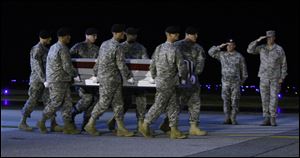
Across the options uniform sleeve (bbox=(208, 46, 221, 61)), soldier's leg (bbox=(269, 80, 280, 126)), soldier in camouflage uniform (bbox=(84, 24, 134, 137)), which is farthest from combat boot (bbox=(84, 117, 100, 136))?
soldier's leg (bbox=(269, 80, 280, 126))

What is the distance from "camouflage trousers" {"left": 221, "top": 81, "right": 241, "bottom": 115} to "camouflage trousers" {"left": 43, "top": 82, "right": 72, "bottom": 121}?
13.4 ft

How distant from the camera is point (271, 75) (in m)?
15.7

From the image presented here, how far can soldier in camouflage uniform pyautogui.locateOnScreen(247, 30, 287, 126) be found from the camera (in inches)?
619

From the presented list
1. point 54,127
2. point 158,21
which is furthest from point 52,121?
point 158,21

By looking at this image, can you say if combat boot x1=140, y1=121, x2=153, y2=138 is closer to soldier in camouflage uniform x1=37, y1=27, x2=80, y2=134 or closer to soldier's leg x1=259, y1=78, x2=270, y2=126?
soldier in camouflage uniform x1=37, y1=27, x2=80, y2=134

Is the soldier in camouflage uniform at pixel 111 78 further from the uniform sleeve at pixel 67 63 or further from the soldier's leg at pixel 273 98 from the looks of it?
the soldier's leg at pixel 273 98

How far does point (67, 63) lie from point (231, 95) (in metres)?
4.46

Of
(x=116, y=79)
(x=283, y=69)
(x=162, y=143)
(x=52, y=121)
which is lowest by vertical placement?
(x=162, y=143)

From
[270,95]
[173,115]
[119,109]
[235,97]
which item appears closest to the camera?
[173,115]

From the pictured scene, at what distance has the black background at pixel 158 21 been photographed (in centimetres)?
3466

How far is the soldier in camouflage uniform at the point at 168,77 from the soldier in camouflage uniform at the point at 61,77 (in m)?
1.39

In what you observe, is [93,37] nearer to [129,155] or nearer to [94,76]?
[94,76]

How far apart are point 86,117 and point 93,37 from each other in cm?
141

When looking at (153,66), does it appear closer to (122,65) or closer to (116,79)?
(122,65)
